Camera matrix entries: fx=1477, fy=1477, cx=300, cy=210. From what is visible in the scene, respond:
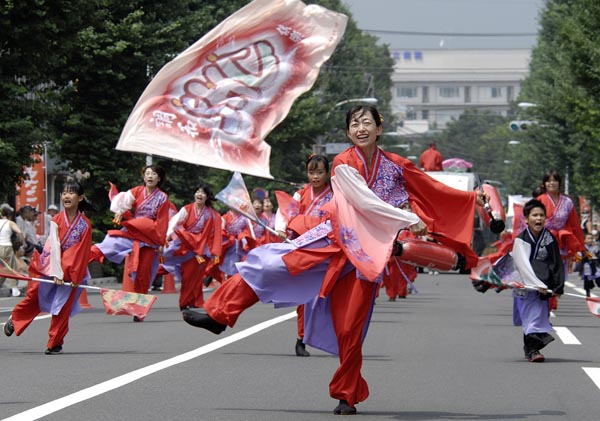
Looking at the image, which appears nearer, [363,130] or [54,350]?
[363,130]

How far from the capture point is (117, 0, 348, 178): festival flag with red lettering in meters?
13.0

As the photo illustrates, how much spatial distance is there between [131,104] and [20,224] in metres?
7.10

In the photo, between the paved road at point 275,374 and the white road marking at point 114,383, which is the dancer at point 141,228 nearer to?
the paved road at point 275,374

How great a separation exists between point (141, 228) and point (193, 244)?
2.74 metres

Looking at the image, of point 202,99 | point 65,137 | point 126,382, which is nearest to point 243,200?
point 202,99

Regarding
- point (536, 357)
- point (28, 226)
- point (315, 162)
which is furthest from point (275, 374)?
point (28, 226)

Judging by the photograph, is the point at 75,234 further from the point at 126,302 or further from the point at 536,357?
the point at 536,357

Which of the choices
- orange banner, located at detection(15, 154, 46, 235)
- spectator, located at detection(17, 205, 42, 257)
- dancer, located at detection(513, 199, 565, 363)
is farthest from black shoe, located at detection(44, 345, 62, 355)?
orange banner, located at detection(15, 154, 46, 235)

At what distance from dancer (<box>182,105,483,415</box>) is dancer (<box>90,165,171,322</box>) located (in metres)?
9.28

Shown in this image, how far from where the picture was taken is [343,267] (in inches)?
357

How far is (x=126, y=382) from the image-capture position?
10.5 metres

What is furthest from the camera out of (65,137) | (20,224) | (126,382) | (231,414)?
(65,137)

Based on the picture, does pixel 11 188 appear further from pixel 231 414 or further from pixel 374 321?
pixel 231 414

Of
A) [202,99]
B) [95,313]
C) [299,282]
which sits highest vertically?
[202,99]
